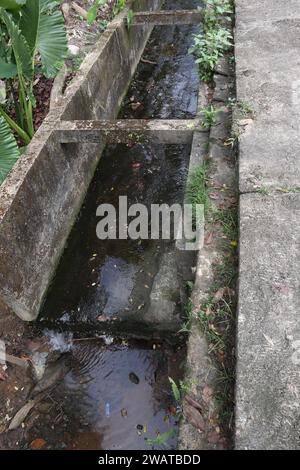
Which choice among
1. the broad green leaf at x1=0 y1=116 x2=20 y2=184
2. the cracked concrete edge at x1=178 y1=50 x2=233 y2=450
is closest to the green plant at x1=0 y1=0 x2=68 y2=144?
the broad green leaf at x1=0 y1=116 x2=20 y2=184

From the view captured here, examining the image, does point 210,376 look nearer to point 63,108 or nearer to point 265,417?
point 265,417

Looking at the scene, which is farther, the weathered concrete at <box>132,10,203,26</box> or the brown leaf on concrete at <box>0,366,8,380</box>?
the weathered concrete at <box>132,10,203,26</box>

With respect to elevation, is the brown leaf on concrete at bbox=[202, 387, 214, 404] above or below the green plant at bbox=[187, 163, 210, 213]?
below

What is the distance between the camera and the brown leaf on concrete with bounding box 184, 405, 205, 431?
213cm

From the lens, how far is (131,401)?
3.26m

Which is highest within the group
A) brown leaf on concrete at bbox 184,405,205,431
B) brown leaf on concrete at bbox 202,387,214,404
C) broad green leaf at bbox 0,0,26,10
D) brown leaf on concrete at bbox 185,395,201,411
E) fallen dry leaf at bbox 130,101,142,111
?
broad green leaf at bbox 0,0,26,10

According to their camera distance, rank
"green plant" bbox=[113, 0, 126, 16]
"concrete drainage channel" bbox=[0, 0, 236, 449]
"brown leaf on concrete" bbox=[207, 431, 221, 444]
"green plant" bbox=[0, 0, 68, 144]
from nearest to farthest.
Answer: "brown leaf on concrete" bbox=[207, 431, 221, 444]
"concrete drainage channel" bbox=[0, 0, 236, 449]
"green plant" bbox=[0, 0, 68, 144]
"green plant" bbox=[113, 0, 126, 16]

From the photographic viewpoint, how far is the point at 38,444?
3.12 metres

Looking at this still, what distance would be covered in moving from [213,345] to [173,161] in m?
3.40

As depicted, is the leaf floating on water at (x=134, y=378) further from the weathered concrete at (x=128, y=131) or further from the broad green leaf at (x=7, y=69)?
the broad green leaf at (x=7, y=69)

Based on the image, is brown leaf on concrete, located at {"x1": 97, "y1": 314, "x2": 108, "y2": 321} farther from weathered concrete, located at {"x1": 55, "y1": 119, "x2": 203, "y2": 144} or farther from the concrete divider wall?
weathered concrete, located at {"x1": 55, "y1": 119, "x2": 203, "y2": 144}

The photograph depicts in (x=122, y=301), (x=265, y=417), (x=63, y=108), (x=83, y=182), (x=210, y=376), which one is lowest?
(x=122, y=301)

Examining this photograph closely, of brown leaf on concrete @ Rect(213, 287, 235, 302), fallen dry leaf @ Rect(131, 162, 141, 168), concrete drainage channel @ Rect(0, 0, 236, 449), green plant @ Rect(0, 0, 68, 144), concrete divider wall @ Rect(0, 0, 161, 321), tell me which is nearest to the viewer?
brown leaf on concrete @ Rect(213, 287, 235, 302)
